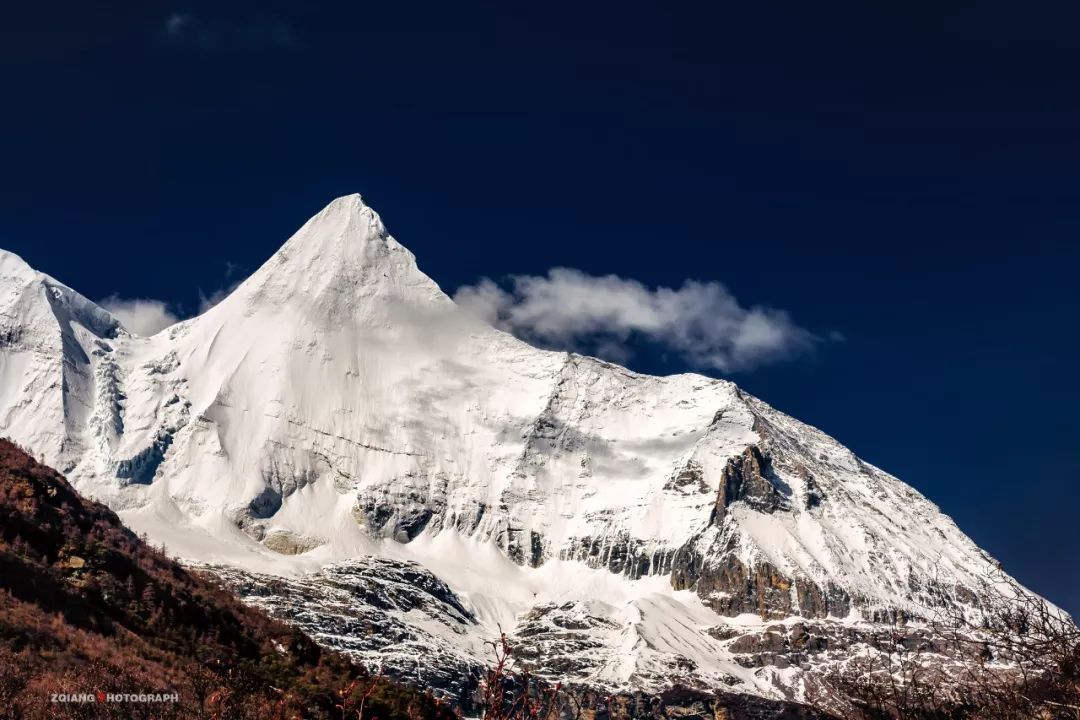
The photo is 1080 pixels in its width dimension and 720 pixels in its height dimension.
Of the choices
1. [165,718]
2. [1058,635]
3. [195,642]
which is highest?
[1058,635]

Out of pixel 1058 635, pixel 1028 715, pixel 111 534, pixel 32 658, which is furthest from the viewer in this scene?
pixel 111 534

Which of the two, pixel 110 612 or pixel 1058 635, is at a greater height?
pixel 1058 635

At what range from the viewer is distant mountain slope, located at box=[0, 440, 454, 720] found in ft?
99.3

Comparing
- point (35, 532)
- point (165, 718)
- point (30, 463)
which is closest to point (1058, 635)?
point (165, 718)

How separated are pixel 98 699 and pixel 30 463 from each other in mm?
14866

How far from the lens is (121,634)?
34.7 m

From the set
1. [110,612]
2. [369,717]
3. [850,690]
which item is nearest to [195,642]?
[110,612]

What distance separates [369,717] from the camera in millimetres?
35812

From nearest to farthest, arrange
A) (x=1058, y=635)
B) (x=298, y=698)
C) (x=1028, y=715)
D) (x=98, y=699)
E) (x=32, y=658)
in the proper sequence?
(x=1058, y=635), (x=1028, y=715), (x=98, y=699), (x=32, y=658), (x=298, y=698)

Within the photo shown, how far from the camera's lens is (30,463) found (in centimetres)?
4094

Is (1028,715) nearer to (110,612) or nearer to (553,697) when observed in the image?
(553,697)

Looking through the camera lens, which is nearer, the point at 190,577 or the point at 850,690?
the point at 850,690

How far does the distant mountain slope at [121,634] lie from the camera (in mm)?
30281

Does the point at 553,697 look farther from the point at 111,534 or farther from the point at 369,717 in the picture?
the point at 111,534
